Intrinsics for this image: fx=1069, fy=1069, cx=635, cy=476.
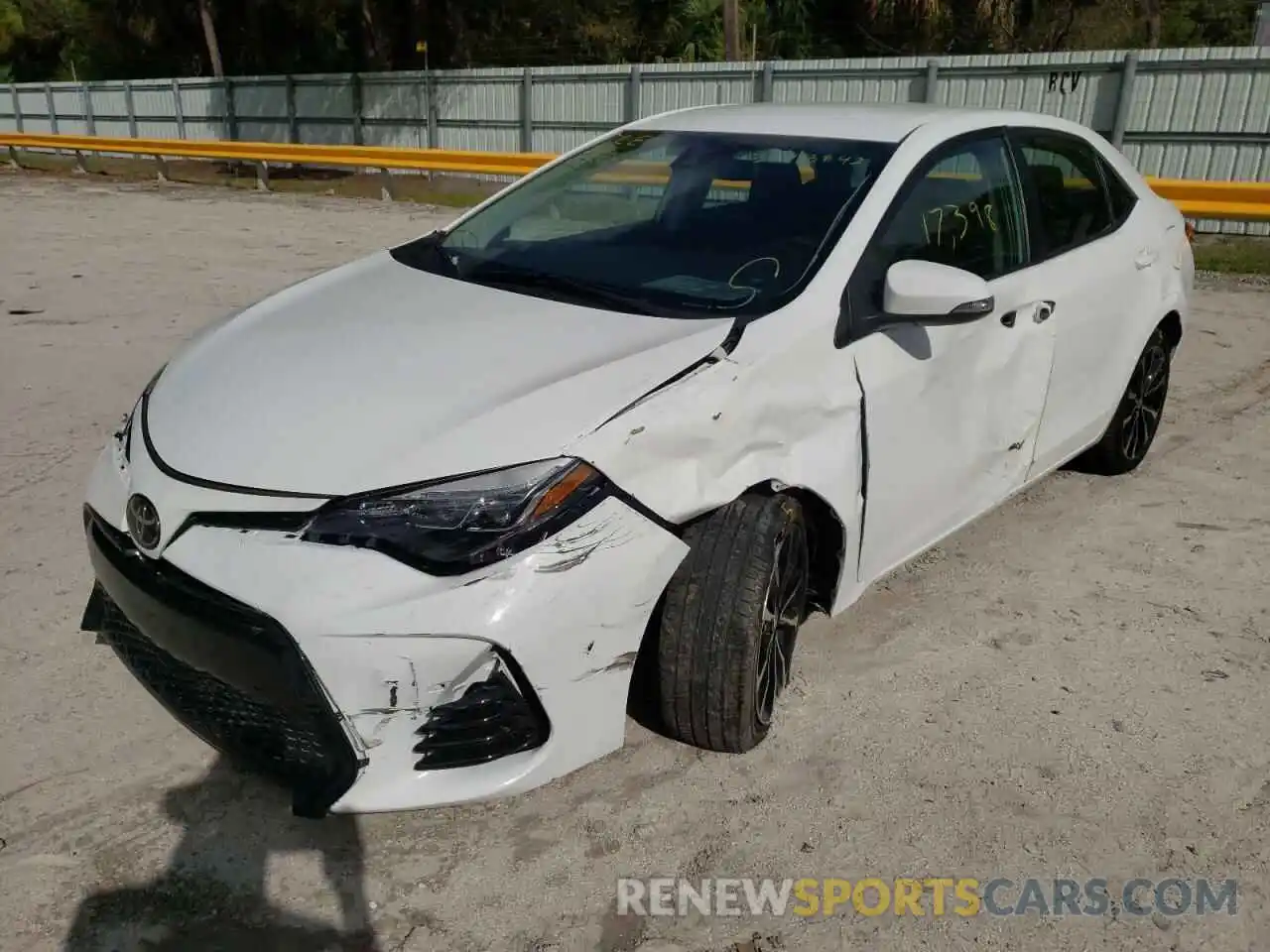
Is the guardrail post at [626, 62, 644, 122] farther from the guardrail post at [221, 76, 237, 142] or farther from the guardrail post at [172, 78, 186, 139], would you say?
the guardrail post at [172, 78, 186, 139]

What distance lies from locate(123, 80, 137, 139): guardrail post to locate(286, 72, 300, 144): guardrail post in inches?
229

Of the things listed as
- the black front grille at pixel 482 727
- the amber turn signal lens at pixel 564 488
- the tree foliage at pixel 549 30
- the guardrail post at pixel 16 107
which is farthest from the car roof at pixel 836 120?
the guardrail post at pixel 16 107

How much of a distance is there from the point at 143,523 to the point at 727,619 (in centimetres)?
130

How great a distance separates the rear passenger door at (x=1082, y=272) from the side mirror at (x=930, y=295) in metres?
0.84

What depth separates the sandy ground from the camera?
2219 millimetres

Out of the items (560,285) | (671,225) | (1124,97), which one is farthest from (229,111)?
(560,285)

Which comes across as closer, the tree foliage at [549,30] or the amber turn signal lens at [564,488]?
the amber turn signal lens at [564,488]

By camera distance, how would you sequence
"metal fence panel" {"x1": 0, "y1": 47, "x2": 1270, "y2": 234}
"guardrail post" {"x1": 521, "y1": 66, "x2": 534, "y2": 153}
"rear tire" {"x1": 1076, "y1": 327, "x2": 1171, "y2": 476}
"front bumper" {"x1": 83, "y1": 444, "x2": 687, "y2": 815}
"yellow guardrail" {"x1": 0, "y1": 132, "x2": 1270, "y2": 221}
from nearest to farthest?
"front bumper" {"x1": 83, "y1": 444, "x2": 687, "y2": 815} → "rear tire" {"x1": 1076, "y1": 327, "x2": 1171, "y2": 476} → "yellow guardrail" {"x1": 0, "y1": 132, "x2": 1270, "y2": 221} → "metal fence panel" {"x1": 0, "y1": 47, "x2": 1270, "y2": 234} → "guardrail post" {"x1": 521, "y1": 66, "x2": 534, "y2": 153}

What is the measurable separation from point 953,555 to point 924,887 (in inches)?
69.3

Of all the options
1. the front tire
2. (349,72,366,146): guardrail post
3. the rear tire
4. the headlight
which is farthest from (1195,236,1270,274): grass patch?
(349,72,366,146): guardrail post

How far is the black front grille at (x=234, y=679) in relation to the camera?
2100mm

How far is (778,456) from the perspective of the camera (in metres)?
2.53

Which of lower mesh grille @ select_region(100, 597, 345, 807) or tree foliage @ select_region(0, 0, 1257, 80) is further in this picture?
tree foliage @ select_region(0, 0, 1257, 80)

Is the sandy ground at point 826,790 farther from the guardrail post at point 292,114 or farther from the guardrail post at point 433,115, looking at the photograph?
the guardrail post at point 292,114
